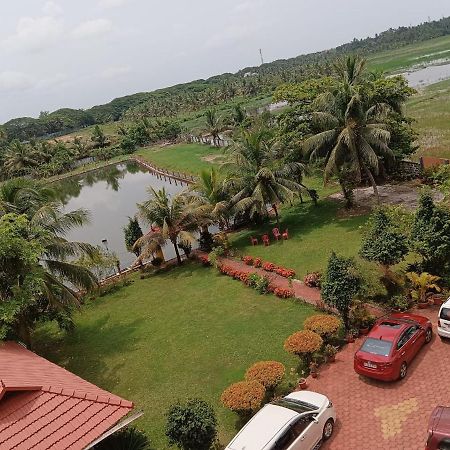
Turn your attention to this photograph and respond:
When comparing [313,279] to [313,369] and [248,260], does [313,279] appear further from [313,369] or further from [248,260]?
[313,369]

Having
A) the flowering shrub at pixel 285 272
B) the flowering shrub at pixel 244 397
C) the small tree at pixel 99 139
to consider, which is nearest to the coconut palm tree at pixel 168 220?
the flowering shrub at pixel 285 272

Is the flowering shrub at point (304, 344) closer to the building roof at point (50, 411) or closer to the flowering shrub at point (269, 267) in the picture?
the building roof at point (50, 411)

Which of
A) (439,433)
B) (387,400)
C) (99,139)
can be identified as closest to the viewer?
(439,433)

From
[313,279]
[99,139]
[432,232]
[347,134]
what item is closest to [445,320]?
[432,232]

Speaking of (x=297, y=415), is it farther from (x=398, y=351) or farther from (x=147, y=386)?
(x=147, y=386)

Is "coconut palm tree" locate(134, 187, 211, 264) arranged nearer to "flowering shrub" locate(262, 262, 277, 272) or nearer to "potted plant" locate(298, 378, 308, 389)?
"flowering shrub" locate(262, 262, 277, 272)

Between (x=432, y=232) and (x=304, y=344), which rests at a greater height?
(x=432, y=232)
